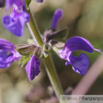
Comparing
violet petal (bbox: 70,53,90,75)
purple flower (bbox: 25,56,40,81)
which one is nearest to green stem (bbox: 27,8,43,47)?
purple flower (bbox: 25,56,40,81)

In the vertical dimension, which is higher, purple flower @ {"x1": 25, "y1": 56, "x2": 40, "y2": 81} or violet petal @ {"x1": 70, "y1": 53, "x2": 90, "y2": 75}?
purple flower @ {"x1": 25, "y1": 56, "x2": 40, "y2": 81}

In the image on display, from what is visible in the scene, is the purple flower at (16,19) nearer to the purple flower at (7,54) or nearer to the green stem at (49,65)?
→ the green stem at (49,65)

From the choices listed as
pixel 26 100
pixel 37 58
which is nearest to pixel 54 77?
pixel 37 58

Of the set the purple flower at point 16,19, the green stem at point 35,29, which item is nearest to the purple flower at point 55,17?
the green stem at point 35,29

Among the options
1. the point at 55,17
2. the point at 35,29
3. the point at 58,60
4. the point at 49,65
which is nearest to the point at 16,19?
the point at 35,29

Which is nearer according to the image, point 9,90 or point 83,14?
point 9,90

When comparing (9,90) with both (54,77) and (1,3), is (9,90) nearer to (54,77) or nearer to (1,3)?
(54,77)

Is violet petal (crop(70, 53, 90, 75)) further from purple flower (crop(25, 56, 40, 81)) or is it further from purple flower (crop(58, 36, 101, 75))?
purple flower (crop(25, 56, 40, 81))
